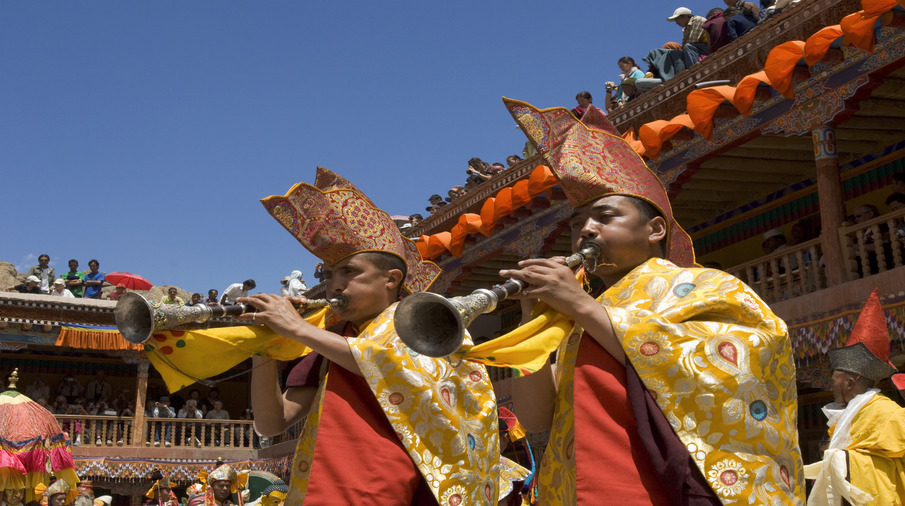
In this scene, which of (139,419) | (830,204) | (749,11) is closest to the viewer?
(830,204)

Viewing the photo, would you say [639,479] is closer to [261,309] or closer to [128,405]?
[261,309]

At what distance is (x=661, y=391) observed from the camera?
2316 millimetres

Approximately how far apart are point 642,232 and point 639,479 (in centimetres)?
76

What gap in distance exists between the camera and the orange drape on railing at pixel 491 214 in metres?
10.3

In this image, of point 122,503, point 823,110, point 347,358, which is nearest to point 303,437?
point 347,358

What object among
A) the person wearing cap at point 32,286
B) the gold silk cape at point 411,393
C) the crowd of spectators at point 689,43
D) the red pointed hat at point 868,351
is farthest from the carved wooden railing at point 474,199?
the person wearing cap at point 32,286

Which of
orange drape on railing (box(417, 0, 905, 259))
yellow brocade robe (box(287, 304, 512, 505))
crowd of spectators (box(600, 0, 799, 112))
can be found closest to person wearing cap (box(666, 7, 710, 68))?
crowd of spectators (box(600, 0, 799, 112))

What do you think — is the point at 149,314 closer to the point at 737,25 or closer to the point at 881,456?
the point at 881,456

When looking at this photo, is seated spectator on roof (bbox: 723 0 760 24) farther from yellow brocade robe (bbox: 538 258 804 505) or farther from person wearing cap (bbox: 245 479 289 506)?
yellow brocade robe (bbox: 538 258 804 505)

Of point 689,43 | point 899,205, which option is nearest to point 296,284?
point 689,43

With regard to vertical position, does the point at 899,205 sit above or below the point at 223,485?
above

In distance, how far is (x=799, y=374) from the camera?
894cm

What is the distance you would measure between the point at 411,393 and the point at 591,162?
2.99 ft

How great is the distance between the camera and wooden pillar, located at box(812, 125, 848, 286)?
26.8 ft
